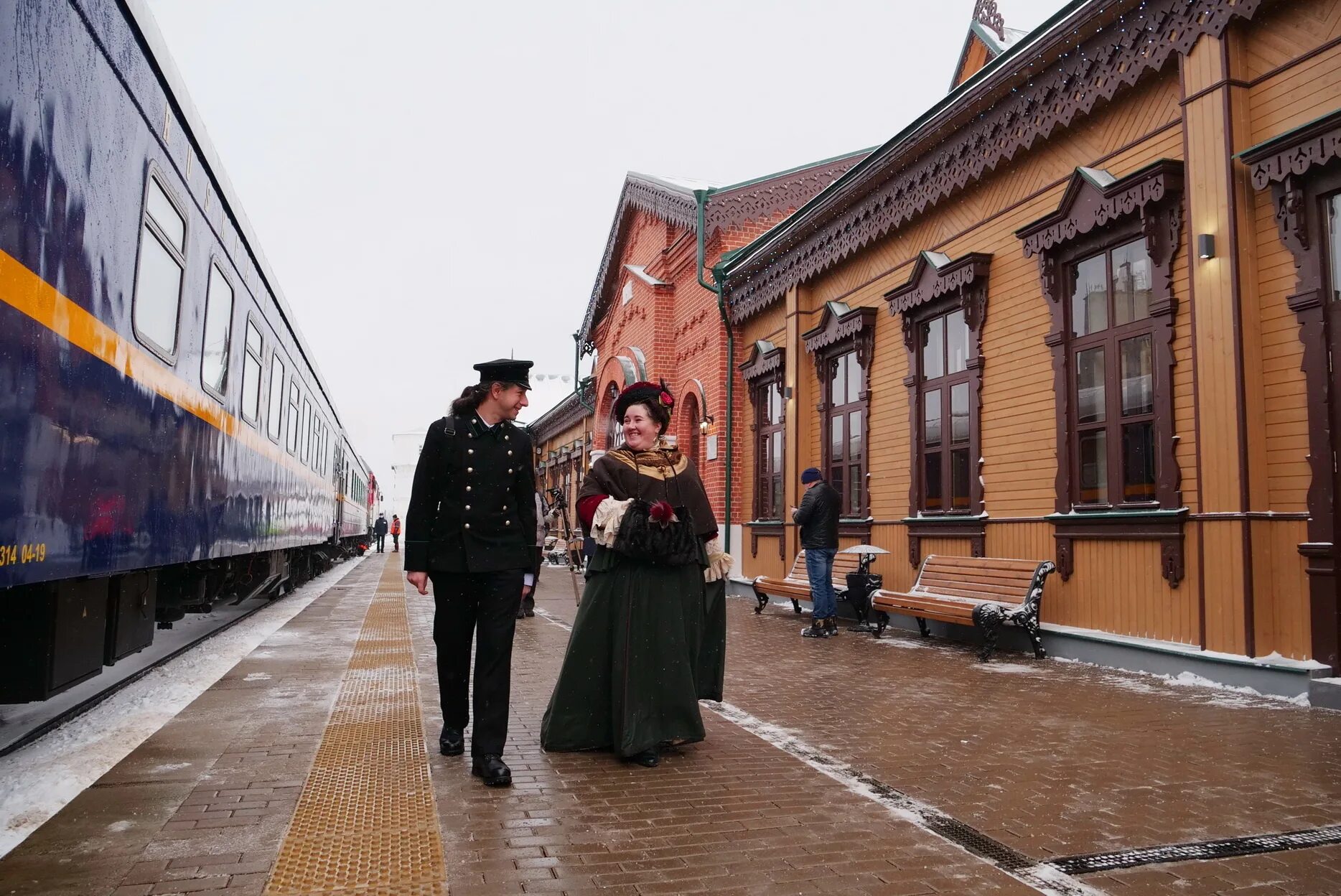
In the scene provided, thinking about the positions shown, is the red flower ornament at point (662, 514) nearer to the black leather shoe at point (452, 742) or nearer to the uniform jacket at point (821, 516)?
the black leather shoe at point (452, 742)

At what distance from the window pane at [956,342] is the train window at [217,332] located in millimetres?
6827

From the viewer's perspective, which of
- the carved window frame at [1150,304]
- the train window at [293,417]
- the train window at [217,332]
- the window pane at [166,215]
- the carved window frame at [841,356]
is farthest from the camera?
the carved window frame at [841,356]

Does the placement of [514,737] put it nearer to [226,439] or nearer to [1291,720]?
[226,439]

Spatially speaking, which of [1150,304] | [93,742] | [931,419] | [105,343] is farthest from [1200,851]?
[931,419]

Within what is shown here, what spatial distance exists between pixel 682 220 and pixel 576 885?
15.6 m

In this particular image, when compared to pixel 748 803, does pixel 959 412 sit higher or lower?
higher

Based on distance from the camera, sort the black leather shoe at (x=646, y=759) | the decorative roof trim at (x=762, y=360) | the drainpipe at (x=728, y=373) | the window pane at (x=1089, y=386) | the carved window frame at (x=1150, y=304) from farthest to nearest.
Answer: the drainpipe at (x=728, y=373) < the decorative roof trim at (x=762, y=360) < the window pane at (x=1089, y=386) < the carved window frame at (x=1150, y=304) < the black leather shoe at (x=646, y=759)

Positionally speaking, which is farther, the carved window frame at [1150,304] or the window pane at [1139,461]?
the window pane at [1139,461]

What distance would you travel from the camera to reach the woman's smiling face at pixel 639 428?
4.73m

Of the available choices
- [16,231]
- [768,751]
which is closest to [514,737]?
[768,751]

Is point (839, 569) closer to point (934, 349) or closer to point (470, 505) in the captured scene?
point (934, 349)

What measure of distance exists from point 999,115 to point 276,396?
7794 mm

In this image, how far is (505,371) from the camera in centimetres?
447

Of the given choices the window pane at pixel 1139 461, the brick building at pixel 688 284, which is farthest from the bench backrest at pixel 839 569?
the brick building at pixel 688 284
